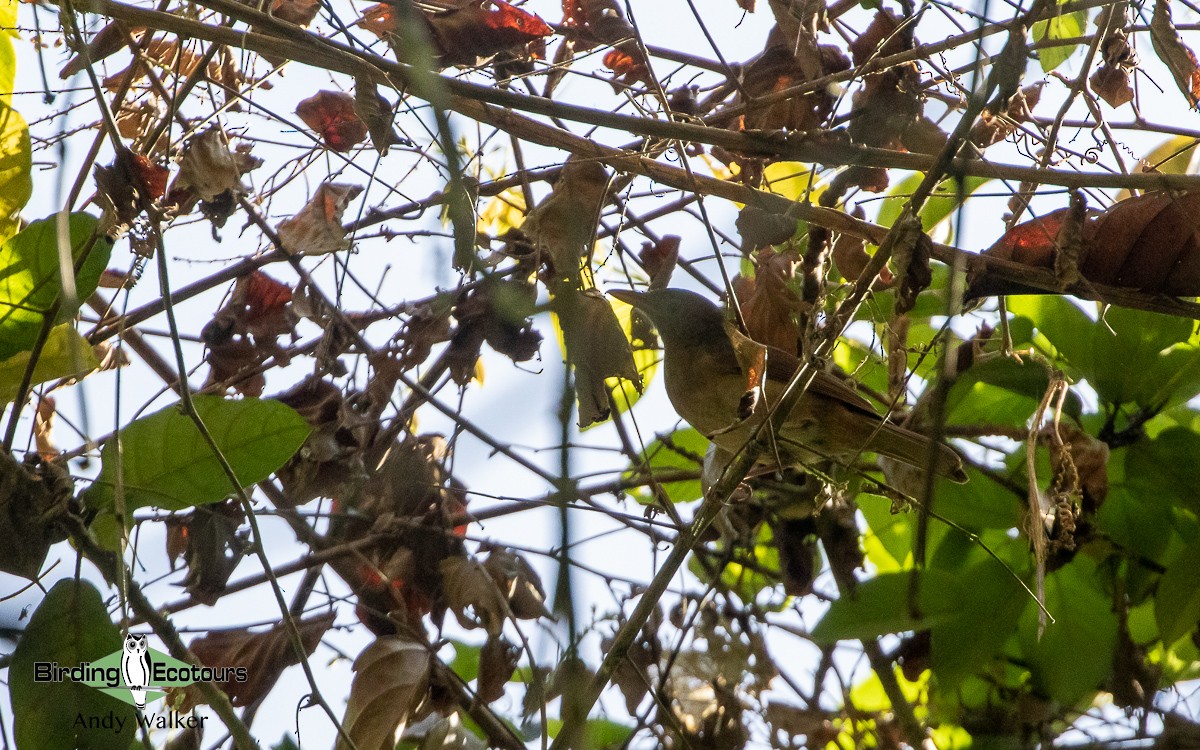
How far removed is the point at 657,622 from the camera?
120 inches

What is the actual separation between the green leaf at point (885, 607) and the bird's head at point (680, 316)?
88 centimetres

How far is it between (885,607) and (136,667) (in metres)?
2.03

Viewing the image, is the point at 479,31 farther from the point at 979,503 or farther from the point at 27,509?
the point at 979,503

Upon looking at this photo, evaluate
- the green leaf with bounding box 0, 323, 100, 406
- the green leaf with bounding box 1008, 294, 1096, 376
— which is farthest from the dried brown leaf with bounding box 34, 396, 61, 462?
the green leaf with bounding box 1008, 294, 1096, 376

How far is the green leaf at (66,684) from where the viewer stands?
7.13 ft

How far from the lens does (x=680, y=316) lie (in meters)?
3.17

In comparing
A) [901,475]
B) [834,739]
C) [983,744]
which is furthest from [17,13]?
[983,744]

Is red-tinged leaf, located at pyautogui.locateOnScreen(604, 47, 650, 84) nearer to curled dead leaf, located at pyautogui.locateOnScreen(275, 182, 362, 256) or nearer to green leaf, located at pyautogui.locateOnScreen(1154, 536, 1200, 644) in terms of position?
curled dead leaf, located at pyautogui.locateOnScreen(275, 182, 362, 256)

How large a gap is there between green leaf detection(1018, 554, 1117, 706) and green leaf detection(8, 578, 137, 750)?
2536 mm

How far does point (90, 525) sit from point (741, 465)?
155 cm

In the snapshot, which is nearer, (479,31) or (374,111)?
(374,111)

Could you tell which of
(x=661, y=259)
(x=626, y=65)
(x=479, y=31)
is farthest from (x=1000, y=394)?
(x=479, y=31)

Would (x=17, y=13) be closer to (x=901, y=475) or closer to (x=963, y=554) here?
(x=901, y=475)

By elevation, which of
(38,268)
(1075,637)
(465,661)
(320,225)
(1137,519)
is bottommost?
(1075,637)
